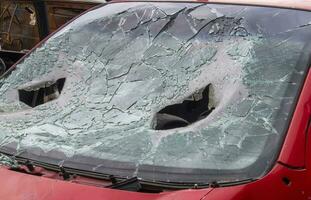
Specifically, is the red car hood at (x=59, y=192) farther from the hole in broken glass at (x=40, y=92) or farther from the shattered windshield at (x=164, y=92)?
the hole in broken glass at (x=40, y=92)

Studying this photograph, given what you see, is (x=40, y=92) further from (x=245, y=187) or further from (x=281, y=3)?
(x=245, y=187)

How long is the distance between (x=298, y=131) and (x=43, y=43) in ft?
5.73

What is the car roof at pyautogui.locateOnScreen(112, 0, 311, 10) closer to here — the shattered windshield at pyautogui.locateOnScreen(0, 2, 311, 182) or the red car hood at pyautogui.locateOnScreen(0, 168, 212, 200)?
the shattered windshield at pyautogui.locateOnScreen(0, 2, 311, 182)

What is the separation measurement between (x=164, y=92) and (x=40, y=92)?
0.79 meters

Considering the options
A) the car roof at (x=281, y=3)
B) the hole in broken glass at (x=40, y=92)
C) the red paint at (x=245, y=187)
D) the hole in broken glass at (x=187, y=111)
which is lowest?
the red paint at (x=245, y=187)

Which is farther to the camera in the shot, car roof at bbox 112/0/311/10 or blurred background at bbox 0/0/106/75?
blurred background at bbox 0/0/106/75

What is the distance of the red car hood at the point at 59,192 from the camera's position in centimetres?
211

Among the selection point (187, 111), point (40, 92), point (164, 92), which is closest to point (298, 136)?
point (187, 111)

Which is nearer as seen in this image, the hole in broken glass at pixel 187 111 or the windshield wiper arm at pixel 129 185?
the windshield wiper arm at pixel 129 185

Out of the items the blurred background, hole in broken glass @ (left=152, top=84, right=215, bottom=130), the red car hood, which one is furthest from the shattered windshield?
the blurred background

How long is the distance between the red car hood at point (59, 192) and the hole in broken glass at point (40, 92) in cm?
77

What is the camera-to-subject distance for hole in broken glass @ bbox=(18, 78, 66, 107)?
3068mm

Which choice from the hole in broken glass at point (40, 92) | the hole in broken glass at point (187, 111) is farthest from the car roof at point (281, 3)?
the hole in broken glass at point (40, 92)

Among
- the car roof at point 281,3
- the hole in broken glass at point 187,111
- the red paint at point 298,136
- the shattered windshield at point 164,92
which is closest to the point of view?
the red paint at point 298,136
